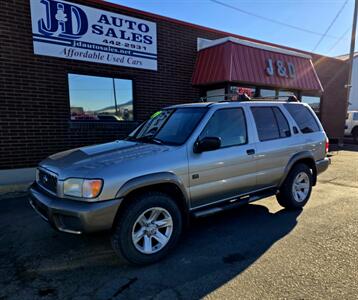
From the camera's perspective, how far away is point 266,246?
373 cm

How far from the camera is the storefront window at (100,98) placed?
7.58 meters

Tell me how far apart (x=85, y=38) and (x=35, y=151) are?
314 centimetres

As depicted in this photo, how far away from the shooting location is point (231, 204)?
410 cm

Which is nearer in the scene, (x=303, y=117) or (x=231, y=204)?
(x=231, y=204)

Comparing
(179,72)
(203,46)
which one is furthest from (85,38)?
(203,46)

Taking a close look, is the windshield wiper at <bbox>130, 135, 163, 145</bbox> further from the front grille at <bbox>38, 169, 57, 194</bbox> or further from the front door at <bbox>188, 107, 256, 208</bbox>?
the front grille at <bbox>38, 169, 57, 194</bbox>

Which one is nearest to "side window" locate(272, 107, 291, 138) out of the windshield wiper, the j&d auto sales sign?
the windshield wiper

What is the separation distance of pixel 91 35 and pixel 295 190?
6178mm

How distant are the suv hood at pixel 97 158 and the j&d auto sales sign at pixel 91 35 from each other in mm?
4307

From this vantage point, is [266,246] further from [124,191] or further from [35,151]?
[35,151]

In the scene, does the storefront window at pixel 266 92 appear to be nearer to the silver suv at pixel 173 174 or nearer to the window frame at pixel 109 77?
the window frame at pixel 109 77

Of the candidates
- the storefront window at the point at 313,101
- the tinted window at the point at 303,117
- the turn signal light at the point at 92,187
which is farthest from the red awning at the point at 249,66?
the turn signal light at the point at 92,187

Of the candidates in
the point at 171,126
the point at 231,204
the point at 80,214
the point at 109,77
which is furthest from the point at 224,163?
the point at 109,77

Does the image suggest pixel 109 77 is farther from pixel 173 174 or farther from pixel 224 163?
pixel 173 174
